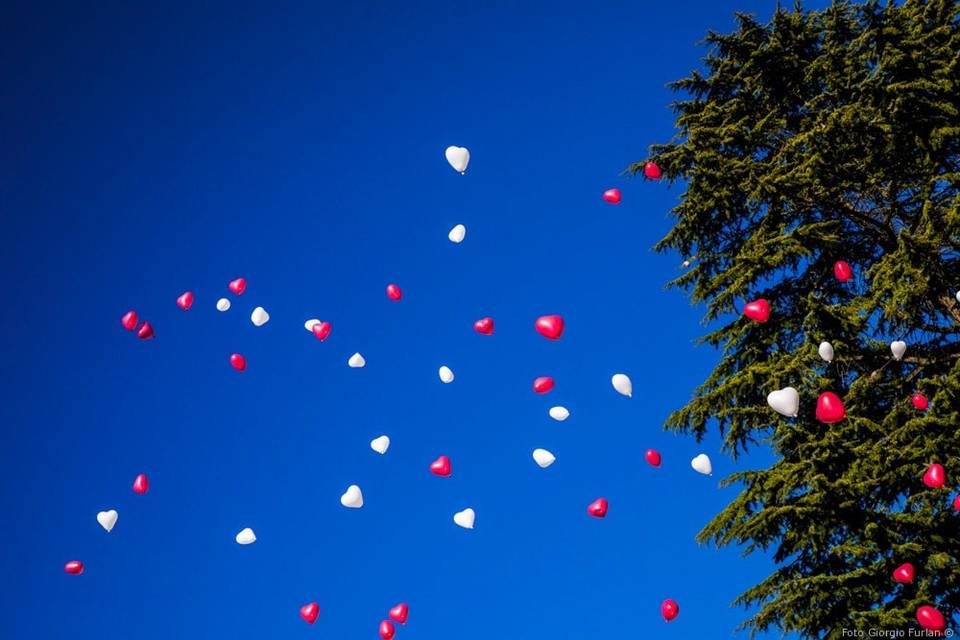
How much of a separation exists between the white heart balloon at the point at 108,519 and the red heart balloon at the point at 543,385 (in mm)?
5369

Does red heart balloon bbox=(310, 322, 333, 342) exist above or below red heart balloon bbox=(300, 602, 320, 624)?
above

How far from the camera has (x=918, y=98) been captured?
26.6 feet

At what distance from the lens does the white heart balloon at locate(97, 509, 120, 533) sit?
911 centimetres

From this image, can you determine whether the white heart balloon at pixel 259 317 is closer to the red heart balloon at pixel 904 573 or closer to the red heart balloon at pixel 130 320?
the red heart balloon at pixel 130 320

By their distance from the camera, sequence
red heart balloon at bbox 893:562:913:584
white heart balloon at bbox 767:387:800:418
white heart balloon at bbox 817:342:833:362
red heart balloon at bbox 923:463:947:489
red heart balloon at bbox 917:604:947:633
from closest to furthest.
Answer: red heart balloon at bbox 917:604:947:633 < red heart balloon at bbox 893:562:913:584 < red heart balloon at bbox 923:463:947:489 < white heart balloon at bbox 767:387:800:418 < white heart balloon at bbox 817:342:833:362

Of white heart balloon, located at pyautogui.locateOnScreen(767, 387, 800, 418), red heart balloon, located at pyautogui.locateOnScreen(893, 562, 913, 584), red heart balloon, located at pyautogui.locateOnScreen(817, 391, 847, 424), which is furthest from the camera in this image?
white heart balloon, located at pyautogui.locateOnScreen(767, 387, 800, 418)

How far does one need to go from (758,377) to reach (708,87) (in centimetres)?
440

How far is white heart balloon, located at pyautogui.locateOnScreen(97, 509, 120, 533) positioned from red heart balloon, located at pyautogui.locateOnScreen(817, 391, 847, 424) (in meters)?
8.02

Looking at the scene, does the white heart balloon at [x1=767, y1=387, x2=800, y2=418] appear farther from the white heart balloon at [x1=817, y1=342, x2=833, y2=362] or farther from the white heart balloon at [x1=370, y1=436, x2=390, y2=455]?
the white heart balloon at [x1=370, y1=436, x2=390, y2=455]

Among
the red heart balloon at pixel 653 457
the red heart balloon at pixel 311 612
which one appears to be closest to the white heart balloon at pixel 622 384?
the red heart balloon at pixel 653 457

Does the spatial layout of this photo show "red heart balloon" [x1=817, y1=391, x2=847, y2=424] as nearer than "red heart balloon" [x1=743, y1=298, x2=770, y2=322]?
Yes

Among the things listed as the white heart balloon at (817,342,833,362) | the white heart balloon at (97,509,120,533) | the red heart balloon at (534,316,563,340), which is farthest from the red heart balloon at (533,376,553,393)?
the white heart balloon at (97,509,120,533)

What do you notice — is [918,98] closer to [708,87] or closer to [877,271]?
[877,271]

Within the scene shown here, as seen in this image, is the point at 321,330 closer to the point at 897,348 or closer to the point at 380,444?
the point at 380,444
